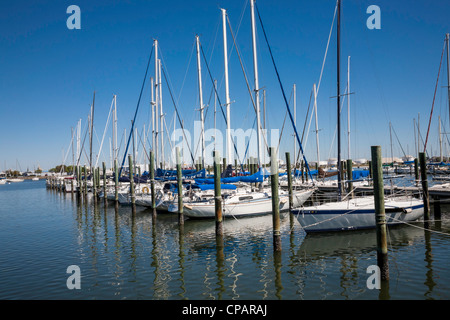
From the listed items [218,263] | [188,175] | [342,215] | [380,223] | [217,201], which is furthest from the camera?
[188,175]

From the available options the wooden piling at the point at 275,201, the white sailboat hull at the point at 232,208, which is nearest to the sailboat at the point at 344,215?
the wooden piling at the point at 275,201

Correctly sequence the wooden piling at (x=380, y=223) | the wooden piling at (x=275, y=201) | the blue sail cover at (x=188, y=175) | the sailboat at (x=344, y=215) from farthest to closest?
the blue sail cover at (x=188, y=175)
the sailboat at (x=344, y=215)
the wooden piling at (x=275, y=201)
the wooden piling at (x=380, y=223)

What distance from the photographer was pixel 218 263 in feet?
41.5

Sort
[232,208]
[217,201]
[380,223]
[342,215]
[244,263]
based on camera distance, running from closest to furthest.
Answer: [380,223] → [244,263] → [217,201] → [342,215] → [232,208]

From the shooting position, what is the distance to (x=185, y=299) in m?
9.48

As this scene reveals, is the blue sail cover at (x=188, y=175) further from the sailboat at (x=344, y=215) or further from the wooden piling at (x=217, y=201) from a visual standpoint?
the sailboat at (x=344, y=215)

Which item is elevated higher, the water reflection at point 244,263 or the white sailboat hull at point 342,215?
the white sailboat hull at point 342,215

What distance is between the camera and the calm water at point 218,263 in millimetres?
9906

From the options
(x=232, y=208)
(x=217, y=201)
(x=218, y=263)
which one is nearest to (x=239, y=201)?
(x=232, y=208)

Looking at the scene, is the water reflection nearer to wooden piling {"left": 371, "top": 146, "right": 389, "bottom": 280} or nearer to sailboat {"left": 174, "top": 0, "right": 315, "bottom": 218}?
wooden piling {"left": 371, "top": 146, "right": 389, "bottom": 280}

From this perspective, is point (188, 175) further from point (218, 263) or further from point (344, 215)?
point (218, 263)

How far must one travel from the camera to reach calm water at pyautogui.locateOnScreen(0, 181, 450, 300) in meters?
9.91
